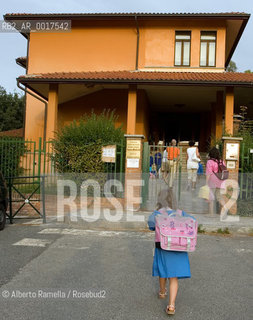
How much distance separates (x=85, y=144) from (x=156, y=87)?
6.27m

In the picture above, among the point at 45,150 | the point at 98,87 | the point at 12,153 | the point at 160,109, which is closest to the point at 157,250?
the point at 45,150

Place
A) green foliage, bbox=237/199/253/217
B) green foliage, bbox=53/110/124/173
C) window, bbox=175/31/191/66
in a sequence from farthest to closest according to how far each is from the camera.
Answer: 1. window, bbox=175/31/191/66
2. green foliage, bbox=53/110/124/173
3. green foliage, bbox=237/199/253/217

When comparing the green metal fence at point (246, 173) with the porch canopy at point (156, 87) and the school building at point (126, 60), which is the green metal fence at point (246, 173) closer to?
the porch canopy at point (156, 87)

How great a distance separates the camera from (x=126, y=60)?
18891mm

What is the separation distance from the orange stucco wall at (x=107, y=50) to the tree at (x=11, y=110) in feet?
61.6

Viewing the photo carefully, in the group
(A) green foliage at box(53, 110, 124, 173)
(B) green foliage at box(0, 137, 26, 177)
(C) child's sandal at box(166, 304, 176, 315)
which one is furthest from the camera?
(B) green foliage at box(0, 137, 26, 177)

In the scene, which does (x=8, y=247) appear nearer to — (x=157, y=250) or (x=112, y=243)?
(x=112, y=243)

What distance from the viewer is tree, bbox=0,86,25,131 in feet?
122

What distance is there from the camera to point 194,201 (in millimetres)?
10789

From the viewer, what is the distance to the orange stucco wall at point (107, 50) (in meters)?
18.3

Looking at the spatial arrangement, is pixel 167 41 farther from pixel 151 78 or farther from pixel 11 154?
pixel 11 154

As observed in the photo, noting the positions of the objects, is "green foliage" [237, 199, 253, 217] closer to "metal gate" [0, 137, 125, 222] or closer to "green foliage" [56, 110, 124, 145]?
"metal gate" [0, 137, 125, 222]

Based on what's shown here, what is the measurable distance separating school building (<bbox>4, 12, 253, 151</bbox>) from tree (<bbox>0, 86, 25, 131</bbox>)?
61.5ft

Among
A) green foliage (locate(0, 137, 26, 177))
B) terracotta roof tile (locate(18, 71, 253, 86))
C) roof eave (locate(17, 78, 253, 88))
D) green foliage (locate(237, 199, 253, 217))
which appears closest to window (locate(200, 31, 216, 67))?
terracotta roof tile (locate(18, 71, 253, 86))
